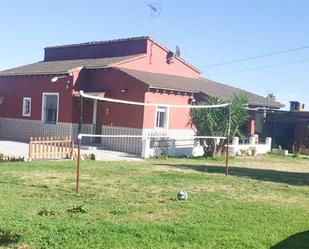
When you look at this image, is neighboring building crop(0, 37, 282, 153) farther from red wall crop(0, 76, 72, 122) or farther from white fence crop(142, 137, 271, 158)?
white fence crop(142, 137, 271, 158)

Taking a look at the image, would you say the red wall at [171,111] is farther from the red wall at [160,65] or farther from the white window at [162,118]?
the red wall at [160,65]

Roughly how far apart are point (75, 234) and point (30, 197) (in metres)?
3.44

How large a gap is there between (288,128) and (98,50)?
14672 millimetres

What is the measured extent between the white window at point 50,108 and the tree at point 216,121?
8.02 m

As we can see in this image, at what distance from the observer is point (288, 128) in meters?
34.8

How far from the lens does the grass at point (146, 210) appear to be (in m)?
7.36

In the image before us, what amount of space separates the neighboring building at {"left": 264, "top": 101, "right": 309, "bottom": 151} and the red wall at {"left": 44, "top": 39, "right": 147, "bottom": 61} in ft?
37.0

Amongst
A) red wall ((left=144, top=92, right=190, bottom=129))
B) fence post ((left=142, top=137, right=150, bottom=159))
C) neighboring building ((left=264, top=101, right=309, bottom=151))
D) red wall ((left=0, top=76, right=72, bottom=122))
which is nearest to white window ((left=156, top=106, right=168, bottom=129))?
red wall ((left=144, top=92, right=190, bottom=129))

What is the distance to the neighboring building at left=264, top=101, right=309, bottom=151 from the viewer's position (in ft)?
110

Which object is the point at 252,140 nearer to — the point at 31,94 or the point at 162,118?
the point at 162,118

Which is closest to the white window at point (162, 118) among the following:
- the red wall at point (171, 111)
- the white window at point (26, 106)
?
the red wall at point (171, 111)

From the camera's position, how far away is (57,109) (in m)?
26.7

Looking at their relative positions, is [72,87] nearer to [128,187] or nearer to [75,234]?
[128,187]

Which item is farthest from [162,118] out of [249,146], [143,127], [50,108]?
[50,108]
